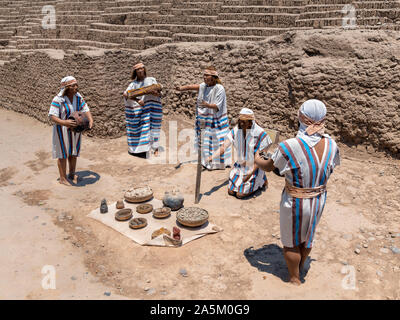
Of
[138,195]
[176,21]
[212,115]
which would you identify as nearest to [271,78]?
[212,115]

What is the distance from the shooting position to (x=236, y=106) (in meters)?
7.47

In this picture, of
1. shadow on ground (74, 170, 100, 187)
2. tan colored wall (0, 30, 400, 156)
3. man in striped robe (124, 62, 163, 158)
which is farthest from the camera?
man in striped robe (124, 62, 163, 158)

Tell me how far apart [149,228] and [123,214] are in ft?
1.35

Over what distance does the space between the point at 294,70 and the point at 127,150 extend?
366 cm

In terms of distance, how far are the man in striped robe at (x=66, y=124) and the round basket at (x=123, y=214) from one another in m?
1.56

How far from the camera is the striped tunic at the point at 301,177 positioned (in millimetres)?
→ 2775

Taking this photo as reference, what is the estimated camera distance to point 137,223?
412 centimetres

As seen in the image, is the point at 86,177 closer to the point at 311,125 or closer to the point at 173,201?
the point at 173,201

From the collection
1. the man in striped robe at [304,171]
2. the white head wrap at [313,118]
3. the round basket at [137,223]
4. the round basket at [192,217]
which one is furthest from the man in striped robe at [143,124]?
the white head wrap at [313,118]

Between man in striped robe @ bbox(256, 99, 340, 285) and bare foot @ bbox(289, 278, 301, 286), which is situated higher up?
man in striped robe @ bbox(256, 99, 340, 285)

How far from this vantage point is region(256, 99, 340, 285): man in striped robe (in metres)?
2.77

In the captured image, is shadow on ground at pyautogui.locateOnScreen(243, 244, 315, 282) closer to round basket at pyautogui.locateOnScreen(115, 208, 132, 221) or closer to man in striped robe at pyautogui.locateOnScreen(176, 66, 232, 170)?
round basket at pyautogui.locateOnScreen(115, 208, 132, 221)

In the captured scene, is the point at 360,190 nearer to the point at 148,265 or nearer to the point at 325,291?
the point at 325,291

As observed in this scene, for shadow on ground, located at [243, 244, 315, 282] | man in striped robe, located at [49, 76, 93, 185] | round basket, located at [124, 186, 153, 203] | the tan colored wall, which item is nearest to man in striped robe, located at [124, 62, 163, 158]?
the tan colored wall
